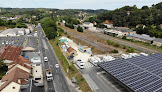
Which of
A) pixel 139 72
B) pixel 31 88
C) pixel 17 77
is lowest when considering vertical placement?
pixel 17 77

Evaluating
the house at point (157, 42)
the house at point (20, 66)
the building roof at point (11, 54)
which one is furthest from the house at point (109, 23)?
the house at point (20, 66)

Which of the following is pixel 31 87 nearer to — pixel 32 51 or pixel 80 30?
pixel 32 51

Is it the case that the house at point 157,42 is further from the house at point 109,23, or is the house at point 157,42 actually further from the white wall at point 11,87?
the white wall at point 11,87

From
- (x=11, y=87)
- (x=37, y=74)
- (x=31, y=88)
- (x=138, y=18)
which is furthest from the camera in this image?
(x=138, y=18)

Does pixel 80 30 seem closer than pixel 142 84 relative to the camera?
No

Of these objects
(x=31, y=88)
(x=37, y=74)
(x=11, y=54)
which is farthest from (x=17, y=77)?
(x=11, y=54)

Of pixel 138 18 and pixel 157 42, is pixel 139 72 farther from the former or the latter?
pixel 138 18

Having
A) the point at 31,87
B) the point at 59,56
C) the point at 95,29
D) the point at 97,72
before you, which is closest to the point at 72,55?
the point at 59,56

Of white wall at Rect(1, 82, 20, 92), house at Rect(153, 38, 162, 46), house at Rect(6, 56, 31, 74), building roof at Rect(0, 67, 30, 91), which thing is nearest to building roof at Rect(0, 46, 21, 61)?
house at Rect(6, 56, 31, 74)

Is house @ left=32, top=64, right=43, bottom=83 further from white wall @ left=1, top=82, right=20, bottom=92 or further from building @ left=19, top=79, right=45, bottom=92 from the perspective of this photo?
building @ left=19, top=79, right=45, bottom=92
